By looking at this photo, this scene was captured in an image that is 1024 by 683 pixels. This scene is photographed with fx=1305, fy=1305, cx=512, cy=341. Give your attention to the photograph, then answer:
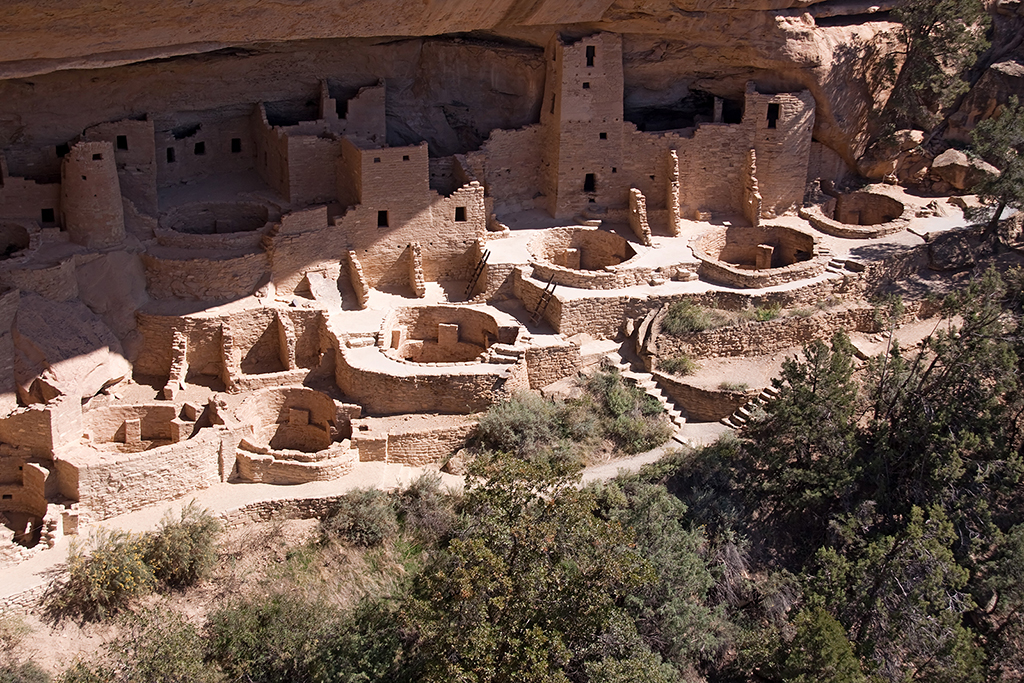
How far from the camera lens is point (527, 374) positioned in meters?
20.7

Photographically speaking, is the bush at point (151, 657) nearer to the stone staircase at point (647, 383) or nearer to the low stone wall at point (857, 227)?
the stone staircase at point (647, 383)

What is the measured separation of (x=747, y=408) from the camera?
20688mm

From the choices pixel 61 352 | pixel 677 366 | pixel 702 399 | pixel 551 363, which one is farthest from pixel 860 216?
pixel 61 352

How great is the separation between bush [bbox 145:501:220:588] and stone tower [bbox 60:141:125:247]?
5359mm

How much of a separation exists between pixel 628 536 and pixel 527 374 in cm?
519

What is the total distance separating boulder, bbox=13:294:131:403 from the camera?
19.1 meters

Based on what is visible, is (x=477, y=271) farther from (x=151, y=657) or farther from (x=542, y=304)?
(x=151, y=657)

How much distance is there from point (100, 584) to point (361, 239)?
25.2 feet

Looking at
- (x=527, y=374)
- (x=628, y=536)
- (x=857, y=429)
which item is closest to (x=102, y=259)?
(x=527, y=374)

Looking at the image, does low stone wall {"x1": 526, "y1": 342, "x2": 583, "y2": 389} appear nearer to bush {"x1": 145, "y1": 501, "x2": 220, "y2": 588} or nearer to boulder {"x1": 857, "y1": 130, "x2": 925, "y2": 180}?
bush {"x1": 145, "y1": 501, "x2": 220, "y2": 588}

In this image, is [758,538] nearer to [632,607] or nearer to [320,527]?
[632,607]

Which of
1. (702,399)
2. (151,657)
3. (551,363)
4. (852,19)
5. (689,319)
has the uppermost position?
(852,19)

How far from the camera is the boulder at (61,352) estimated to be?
62.7 ft

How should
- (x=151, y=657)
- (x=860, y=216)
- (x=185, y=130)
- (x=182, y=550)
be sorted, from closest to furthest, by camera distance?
(x=151, y=657) < (x=182, y=550) < (x=185, y=130) < (x=860, y=216)
